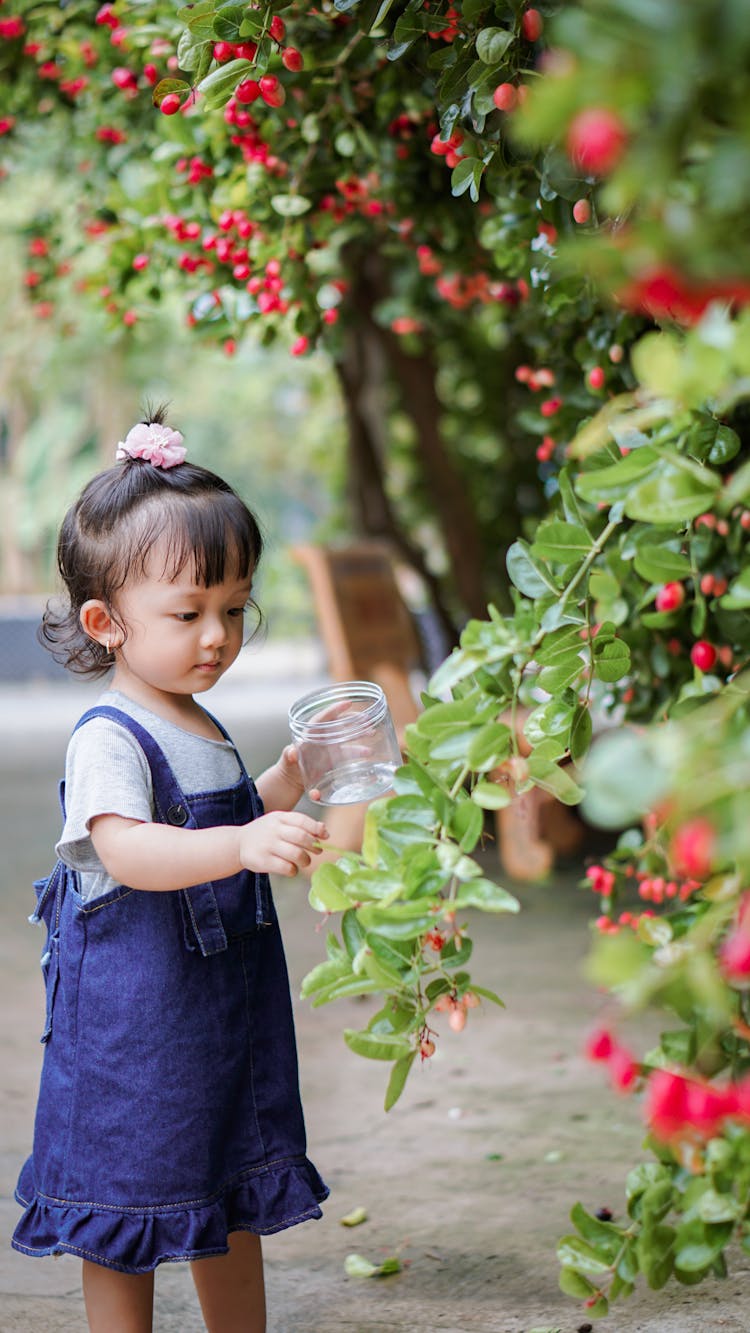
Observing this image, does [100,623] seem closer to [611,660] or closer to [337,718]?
[337,718]

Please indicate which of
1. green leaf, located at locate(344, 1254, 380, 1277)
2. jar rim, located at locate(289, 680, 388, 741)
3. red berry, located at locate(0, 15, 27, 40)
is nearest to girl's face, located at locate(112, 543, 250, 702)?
jar rim, located at locate(289, 680, 388, 741)

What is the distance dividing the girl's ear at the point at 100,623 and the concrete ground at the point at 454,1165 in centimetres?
91

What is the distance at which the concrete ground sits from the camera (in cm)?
175

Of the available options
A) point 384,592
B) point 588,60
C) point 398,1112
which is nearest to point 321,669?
point 384,592

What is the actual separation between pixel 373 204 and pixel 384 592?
87.9 inches

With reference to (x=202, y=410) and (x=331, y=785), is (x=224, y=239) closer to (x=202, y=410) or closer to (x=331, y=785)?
(x=331, y=785)

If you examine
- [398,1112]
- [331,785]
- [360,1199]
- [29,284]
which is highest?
[331,785]

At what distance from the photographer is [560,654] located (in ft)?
3.67

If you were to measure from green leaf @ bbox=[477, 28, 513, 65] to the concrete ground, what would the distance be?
1445mm

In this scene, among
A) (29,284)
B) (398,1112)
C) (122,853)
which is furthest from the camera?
(29,284)

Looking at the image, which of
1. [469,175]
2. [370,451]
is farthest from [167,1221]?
[370,451]

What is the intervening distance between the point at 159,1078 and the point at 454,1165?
919mm

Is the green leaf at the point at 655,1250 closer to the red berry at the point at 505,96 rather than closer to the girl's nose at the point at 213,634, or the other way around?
the girl's nose at the point at 213,634

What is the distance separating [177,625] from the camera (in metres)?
1.50
